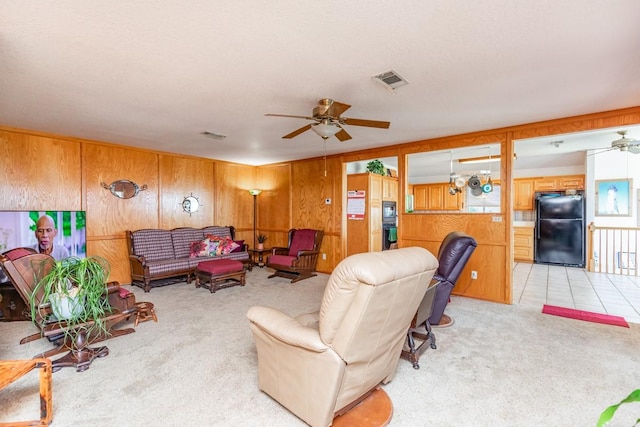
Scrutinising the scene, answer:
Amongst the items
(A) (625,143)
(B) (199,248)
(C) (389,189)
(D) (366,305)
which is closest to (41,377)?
(D) (366,305)

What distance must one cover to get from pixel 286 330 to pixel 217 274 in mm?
3178

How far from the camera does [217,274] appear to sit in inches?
177

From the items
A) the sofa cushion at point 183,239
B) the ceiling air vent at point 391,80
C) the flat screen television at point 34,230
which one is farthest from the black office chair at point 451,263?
the flat screen television at point 34,230

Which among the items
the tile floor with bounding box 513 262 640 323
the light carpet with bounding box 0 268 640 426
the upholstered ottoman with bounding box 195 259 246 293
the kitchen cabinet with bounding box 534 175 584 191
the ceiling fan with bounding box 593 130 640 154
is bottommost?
the tile floor with bounding box 513 262 640 323

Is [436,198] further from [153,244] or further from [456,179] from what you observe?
[153,244]

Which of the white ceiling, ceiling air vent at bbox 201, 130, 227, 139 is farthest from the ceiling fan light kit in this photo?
ceiling air vent at bbox 201, 130, 227, 139

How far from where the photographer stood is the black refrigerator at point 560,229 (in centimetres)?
627

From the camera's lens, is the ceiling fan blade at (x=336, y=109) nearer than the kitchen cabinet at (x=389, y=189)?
Yes

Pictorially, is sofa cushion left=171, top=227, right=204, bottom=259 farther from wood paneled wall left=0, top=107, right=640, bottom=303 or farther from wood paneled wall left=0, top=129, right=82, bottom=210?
wood paneled wall left=0, top=129, right=82, bottom=210

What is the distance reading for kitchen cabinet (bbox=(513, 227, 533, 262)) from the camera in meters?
6.98

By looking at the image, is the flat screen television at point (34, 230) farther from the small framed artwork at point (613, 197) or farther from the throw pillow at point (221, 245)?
the small framed artwork at point (613, 197)

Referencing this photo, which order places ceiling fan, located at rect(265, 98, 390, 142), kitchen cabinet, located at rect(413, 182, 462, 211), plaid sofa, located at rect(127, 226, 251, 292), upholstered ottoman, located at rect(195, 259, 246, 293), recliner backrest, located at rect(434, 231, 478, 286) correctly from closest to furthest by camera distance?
ceiling fan, located at rect(265, 98, 390, 142)
recliner backrest, located at rect(434, 231, 478, 286)
upholstered ottoman, located at rect(195, 259, 246, 293)
plaid sofa, located at rect(127, 226, 251, 292)
kitchen cabinet, located at rect(413, 182, 462, 211)

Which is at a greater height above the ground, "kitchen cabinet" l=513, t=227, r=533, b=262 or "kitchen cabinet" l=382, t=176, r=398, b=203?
"kitchen cabinet" l=382, t=176, r=398, b=203

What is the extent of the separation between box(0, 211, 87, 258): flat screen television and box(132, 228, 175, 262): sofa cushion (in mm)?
687
